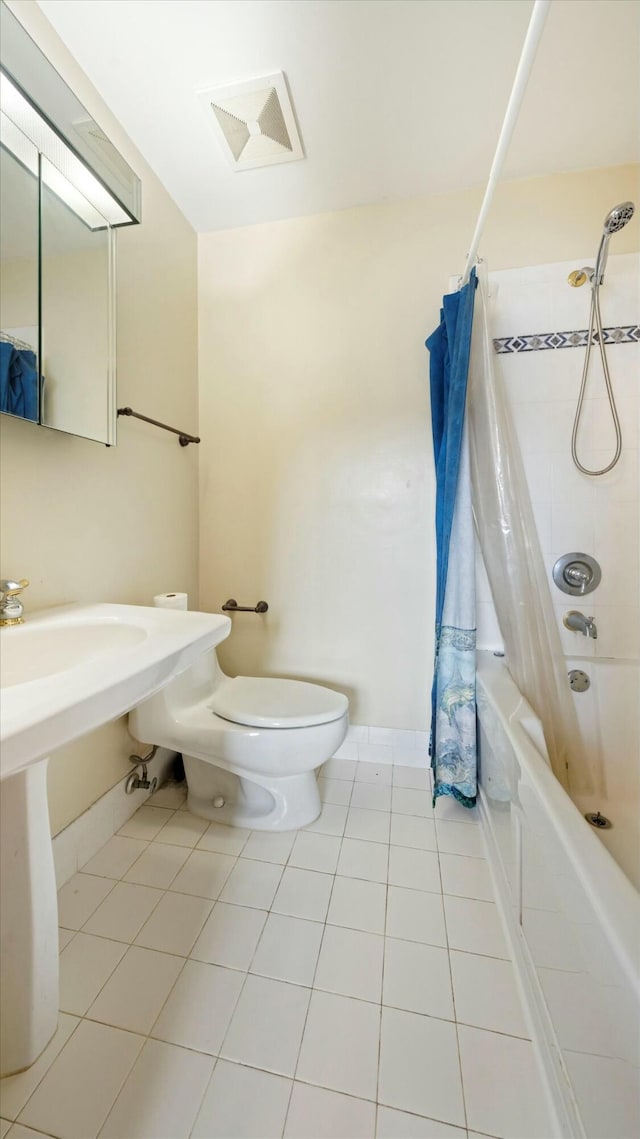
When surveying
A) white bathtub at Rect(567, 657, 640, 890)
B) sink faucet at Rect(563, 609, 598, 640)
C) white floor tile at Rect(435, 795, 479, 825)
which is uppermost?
sink faucet at Rect(563, 609, 598, 640)

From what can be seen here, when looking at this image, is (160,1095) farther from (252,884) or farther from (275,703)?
(275,703)

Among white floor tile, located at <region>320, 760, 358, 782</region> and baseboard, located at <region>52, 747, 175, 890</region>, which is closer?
baseboard, located at <region>52, 747, 175, 890</region>

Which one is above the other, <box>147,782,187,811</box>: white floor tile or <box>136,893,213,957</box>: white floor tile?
<box>147,782,187,811</box>: white floor tile

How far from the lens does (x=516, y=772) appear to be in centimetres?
93

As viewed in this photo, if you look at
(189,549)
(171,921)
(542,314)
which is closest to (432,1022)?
(171,921)

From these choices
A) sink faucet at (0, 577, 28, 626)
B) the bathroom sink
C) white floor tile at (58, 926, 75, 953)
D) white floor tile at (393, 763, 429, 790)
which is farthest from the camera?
white floor tile at (393, 763, 429, 790)

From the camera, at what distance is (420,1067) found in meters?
0.74

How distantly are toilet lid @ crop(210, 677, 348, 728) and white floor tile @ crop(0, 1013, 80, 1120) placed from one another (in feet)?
2.25

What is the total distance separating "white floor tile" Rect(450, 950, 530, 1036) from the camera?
0.80 m

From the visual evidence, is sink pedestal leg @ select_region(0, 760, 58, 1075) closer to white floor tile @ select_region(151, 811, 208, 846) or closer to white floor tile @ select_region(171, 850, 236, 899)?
white floor tile @ select_region(171, 850, 236, 899)

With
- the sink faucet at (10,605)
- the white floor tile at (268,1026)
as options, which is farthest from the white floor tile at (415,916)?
the sink faucet at (10,605)

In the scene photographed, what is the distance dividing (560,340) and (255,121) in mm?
1253

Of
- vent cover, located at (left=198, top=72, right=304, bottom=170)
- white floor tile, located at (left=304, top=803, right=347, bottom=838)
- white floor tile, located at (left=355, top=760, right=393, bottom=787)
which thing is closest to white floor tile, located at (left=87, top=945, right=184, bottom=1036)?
white floor tile, located at (left=304, top=803, right=347, bottom=838)

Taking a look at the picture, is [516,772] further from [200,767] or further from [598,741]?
[200,767]
